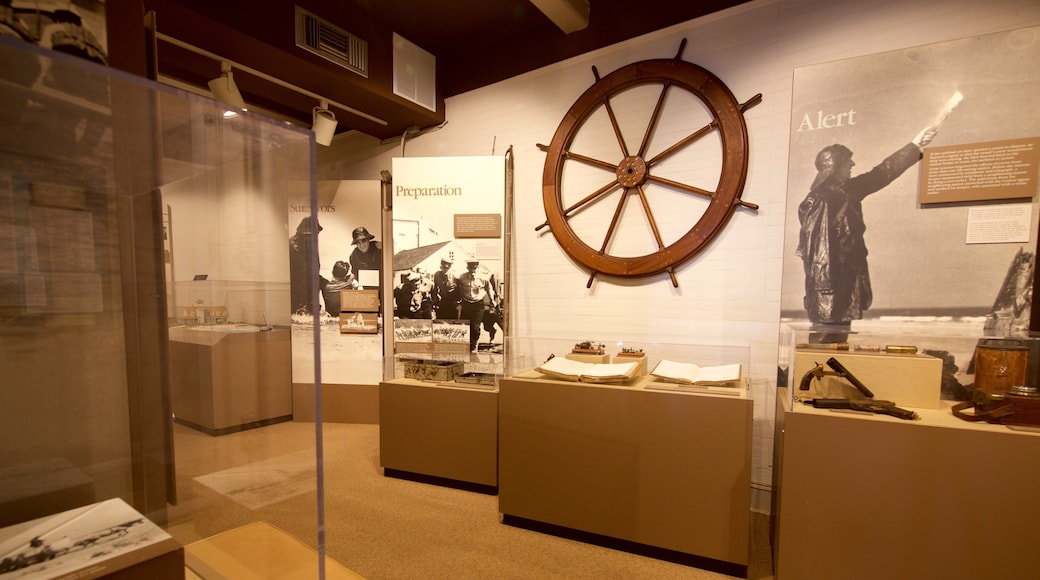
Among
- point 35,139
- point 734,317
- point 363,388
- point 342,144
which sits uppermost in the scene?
point 342,144

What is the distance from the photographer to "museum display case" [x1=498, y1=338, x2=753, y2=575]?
6.13 ft

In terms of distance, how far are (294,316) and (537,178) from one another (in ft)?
8.86

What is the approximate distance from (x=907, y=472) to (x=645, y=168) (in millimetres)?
2042

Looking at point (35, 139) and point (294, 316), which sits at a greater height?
point (35, 139)

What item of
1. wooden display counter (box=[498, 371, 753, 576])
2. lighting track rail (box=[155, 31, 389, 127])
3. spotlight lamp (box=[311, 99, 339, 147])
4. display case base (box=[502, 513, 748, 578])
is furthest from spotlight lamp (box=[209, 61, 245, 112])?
display case base (box=[502, 513, 748, 578])

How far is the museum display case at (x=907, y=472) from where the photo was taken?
1.44m

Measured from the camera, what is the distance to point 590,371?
2.24 meters

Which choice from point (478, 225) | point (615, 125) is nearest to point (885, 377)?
point (615, 125)

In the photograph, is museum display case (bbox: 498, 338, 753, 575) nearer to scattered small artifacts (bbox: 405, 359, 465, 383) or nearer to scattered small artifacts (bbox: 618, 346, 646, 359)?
scattered small artifacts (bbox: 618, 346, 646, 359)

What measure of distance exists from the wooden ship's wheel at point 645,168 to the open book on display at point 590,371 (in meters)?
0.80

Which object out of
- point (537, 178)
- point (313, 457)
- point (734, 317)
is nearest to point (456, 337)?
point (537, 178)

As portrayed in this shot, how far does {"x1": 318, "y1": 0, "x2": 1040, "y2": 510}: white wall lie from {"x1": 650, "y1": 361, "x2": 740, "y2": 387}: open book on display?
0.49 m

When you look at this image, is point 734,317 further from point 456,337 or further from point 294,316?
point 294,316

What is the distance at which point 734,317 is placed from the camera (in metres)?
2.59
